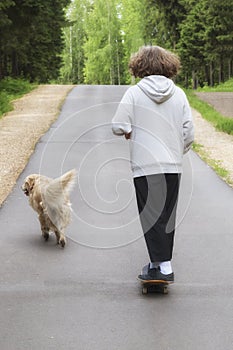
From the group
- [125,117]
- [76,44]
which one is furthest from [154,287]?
[76,44]

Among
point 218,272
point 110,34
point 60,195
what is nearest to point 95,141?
point 60,195

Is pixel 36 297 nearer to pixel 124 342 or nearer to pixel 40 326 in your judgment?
pixel 40 326

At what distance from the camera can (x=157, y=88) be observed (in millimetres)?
5590

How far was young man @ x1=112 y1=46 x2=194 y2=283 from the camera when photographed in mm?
5637

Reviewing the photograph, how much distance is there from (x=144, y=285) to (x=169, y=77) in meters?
1.79

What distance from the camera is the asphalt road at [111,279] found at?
479 centimetres

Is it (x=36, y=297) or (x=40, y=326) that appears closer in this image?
(x=40, y=326)

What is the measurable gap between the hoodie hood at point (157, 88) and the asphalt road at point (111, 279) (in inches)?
66.0

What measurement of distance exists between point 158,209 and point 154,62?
1244 mm

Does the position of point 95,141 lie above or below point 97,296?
below

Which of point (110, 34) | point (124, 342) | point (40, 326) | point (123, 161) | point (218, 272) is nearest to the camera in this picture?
point (124, 342)

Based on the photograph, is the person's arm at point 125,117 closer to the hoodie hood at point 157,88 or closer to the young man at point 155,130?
the young man at point 155,130

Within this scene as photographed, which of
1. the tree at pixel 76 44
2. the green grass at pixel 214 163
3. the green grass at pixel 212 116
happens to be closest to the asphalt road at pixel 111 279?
the green grass at pixel 214 163

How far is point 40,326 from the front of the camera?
4.96 metres
